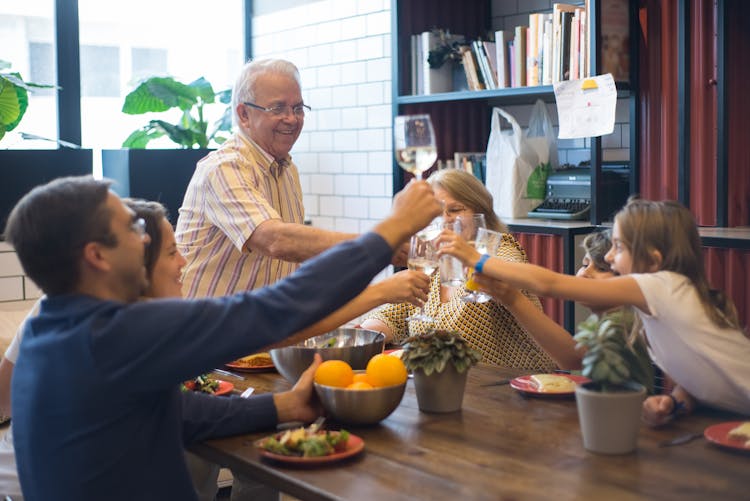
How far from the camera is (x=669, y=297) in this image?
2008mm

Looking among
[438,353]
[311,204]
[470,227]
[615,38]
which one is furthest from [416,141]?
[311,204]

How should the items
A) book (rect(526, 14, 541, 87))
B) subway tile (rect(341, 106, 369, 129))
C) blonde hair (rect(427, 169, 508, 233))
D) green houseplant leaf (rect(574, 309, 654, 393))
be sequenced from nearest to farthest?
green houseplant leaf (rect(574, 309, 654, 393)), blonde hair (rect(427, 169, 508, 233)), book (rect(526, 14, 541, 87)), subway tile (rect(341, 106, 369, 129))

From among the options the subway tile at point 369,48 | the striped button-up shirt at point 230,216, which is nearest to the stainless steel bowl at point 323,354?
the striped button-up shirt at point 230,216

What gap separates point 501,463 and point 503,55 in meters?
2.84

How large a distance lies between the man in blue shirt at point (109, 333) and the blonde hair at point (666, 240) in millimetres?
688

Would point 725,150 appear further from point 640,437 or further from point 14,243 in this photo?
point 14,243

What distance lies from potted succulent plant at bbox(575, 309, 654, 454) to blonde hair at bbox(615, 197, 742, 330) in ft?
1.26

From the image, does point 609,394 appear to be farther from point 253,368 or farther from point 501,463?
point 253,368

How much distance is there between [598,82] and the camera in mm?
3699

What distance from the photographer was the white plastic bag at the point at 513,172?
4.26 m

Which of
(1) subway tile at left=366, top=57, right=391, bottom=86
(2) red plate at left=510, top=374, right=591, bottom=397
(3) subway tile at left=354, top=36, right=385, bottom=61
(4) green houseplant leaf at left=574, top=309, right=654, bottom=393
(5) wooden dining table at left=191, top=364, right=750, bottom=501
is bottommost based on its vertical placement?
(5) wooden dining table at left=191, top=364, right=750, bottom=501

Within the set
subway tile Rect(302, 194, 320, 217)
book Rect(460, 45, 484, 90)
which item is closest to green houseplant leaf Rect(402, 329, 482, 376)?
book Rect(460, 45, 484, 90)

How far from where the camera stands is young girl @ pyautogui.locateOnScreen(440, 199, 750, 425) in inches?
78.6

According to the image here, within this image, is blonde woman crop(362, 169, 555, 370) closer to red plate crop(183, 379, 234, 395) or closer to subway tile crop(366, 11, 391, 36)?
red plate crop(183, 379, 234, 395)
